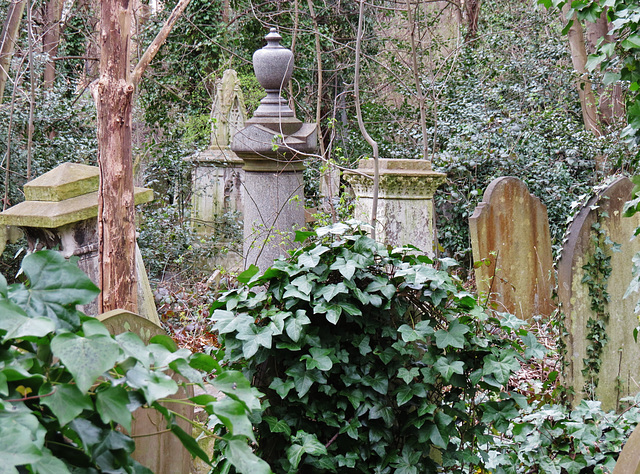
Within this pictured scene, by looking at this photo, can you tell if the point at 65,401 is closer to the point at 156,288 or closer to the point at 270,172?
the point at 270,172

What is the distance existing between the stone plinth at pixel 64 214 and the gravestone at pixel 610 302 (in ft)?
10.3

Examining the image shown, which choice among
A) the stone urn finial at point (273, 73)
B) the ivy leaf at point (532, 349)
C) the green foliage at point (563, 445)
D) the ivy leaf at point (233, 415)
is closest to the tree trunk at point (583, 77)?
the stone urn finial at point (273, 73)

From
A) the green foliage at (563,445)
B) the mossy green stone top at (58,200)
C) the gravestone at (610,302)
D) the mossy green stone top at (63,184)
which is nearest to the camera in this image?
the green foliage at (563,445)

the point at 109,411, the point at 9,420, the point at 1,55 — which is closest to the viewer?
the point at 9,420

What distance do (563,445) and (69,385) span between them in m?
3.04

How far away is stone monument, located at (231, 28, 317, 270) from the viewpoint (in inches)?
224

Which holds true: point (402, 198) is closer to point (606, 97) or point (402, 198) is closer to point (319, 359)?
point (319, 359)

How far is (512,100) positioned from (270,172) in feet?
19.5

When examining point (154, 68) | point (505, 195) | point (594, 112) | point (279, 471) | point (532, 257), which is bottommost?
point (279, 471)

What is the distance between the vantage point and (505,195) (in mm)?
6215

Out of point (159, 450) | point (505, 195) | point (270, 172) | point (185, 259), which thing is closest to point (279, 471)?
point (159, 450)

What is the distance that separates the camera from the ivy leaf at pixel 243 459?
1059 millimetres

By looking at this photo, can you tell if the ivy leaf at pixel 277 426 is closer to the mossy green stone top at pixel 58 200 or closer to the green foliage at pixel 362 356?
the green foliage at pixel 362 356

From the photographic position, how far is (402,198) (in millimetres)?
5727
